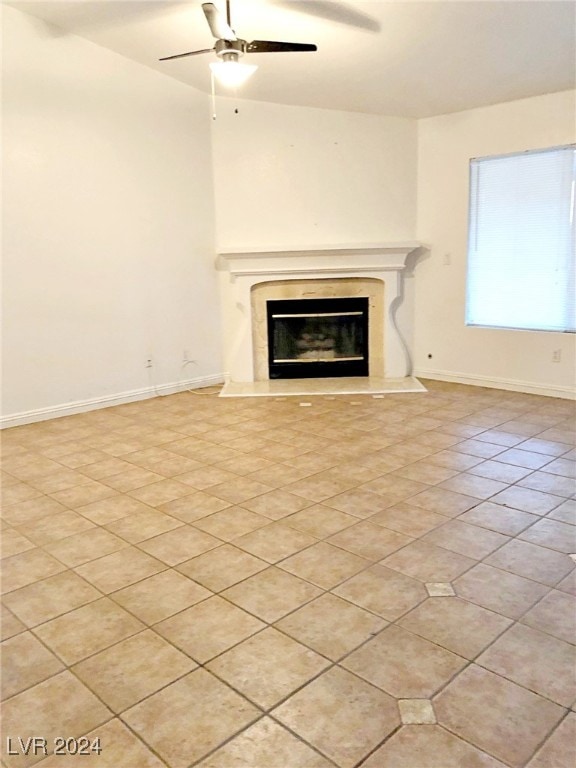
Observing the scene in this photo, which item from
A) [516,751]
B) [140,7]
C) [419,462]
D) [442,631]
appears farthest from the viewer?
[140,7]

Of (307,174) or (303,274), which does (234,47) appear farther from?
(303,274)

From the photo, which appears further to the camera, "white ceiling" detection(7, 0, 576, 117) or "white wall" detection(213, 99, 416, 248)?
"white wall" detection(213, 99, 416, 248)

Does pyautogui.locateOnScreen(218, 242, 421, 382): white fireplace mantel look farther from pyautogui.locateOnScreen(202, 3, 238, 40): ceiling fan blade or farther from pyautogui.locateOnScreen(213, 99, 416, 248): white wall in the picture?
pyautogui.locateOnScreen(202, 3, 238, 40): ceiling fan blade

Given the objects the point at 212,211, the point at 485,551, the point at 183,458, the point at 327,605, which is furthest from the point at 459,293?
the point at 327,605

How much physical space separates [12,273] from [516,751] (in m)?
4.38

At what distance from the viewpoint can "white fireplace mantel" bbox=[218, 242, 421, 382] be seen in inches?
225

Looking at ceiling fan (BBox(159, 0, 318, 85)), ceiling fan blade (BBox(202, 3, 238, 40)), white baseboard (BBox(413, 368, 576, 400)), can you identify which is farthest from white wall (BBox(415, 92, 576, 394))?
ceiling fan blade (BBox(202, 3, 238, 40))

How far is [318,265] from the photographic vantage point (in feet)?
19.0

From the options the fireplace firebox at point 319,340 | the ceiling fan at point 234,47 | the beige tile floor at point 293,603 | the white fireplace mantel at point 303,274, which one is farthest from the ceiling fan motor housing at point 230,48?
the fireplace firebox at point 319,340

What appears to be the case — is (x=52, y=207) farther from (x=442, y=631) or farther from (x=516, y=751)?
(x=516, y=751)

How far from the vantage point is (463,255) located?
577 centimetres

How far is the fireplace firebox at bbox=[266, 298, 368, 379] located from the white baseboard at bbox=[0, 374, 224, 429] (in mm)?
710

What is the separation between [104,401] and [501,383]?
3.73 meters

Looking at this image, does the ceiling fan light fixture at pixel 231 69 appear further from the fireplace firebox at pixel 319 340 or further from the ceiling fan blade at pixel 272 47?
the fireplace firebox at pixel 319 340
